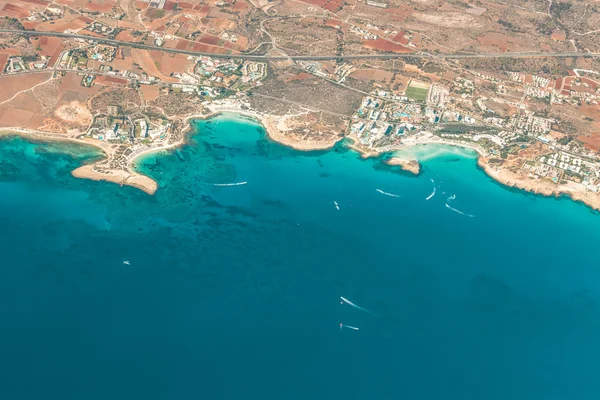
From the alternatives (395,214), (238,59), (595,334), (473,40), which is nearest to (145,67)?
(238,59)

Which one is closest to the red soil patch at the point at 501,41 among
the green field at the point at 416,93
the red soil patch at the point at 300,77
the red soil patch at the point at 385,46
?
the red soil patch at the point at 385,46

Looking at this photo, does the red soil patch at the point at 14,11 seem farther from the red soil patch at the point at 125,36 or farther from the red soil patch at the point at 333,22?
the red soil patch at the point at 333,22

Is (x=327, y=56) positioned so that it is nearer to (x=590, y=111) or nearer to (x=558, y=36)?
(x=590, y=111)

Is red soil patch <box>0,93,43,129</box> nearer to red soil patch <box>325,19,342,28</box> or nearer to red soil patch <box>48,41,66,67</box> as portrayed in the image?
red soil patch <box>48,41,66,67</box>

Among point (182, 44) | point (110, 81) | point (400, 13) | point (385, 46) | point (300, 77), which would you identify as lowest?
point (110, 81)

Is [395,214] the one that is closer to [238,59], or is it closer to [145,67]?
[238,59]

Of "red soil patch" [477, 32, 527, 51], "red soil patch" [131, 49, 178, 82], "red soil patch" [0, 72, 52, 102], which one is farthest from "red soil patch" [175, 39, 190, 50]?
"red soil patch" [477, 32, 527, 51]

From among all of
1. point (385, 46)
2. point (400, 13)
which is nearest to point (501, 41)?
point (400, 13)

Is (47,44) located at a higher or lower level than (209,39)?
lower
